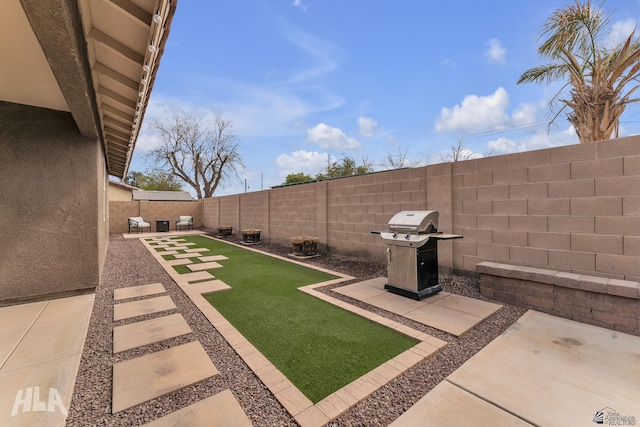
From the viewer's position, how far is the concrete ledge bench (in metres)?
2.70

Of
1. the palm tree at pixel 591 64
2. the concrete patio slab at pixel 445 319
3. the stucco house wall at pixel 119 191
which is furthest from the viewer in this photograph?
the stucco house wall at pixel 119 191

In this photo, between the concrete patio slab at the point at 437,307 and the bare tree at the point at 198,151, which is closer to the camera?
the concrete patio slab at the point at 437,307

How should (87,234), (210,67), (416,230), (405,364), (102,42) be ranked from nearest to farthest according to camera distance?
(405,364) → (102,42) → (416,230) → (87,234) → (210,67)

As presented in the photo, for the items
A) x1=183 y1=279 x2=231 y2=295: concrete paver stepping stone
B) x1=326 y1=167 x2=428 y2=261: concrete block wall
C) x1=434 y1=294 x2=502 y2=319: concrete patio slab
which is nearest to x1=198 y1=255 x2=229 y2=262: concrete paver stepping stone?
x1=183 y1=279 x2=231 y2=295: concrete paver stepping stone

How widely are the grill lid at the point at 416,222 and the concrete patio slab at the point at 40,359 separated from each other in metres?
3.92

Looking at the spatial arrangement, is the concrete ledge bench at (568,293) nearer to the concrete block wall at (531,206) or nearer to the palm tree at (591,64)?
the concrete block wall at (531,206)

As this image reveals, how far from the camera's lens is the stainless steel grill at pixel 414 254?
12.4 feet

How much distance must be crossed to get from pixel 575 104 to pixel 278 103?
11.4 metres

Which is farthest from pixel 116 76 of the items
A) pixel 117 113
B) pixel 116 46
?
pixel 117 113

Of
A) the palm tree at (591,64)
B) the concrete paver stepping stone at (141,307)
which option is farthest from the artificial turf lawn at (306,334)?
the palm tree at (591,64)

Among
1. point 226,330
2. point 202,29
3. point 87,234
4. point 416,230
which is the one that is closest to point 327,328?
point 226,330

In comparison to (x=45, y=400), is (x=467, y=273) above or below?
above

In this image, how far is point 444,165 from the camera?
463cm

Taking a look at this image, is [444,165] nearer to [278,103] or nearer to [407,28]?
[407,28]
